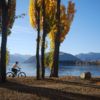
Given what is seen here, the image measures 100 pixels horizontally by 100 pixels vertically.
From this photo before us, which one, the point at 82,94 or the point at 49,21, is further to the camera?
the point at 49,21

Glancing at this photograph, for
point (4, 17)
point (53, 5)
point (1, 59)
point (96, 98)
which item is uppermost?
point (53, 5)

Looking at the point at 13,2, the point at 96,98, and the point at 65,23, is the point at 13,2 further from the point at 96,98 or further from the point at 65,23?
the point at 96,98

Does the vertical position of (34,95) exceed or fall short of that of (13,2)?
it falls short

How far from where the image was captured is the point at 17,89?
20.7 metres

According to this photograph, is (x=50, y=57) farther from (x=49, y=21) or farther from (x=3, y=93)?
(x=3, y=93)

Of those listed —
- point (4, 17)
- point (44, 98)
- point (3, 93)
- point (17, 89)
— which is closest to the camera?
point (44, 98)

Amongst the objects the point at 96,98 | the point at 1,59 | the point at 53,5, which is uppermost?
the point at 53,5

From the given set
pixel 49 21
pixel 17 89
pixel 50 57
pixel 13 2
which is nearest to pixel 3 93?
pixel 17 89

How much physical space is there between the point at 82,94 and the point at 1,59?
8.40 meters

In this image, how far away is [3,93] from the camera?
19.2 meters

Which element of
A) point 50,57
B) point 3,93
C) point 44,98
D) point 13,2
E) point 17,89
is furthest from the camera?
point 50,57

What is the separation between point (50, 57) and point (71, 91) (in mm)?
25964

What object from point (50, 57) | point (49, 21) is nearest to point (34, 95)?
point (49, 21)

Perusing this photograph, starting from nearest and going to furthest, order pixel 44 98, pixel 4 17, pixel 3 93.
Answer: pixel 44 98 → pixel 3 93 → pixel 4 17
